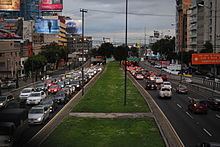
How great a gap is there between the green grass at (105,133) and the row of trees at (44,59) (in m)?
61.1

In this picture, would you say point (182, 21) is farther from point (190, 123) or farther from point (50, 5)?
point (190, 123)

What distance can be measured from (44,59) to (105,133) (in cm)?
7707

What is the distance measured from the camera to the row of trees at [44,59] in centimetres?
9376

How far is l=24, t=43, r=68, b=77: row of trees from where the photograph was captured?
93756 millimetres

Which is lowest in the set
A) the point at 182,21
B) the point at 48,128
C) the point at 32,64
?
the point at 48,128

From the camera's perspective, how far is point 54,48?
13088cm

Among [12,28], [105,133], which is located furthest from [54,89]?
[12,28]

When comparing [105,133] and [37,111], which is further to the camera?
[37,111]

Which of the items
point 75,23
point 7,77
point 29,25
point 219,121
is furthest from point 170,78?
point 75,23

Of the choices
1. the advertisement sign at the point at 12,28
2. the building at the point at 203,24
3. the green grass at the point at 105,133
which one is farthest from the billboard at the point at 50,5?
the green grass at the point at 105,133

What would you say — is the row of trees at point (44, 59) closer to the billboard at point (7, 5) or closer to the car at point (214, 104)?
the billboard at point (7, 5)

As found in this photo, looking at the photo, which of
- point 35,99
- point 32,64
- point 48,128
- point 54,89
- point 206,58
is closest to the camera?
point 48,128

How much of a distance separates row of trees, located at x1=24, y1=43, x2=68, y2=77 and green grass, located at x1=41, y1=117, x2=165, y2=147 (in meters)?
61.1

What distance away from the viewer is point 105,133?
25953 mm
